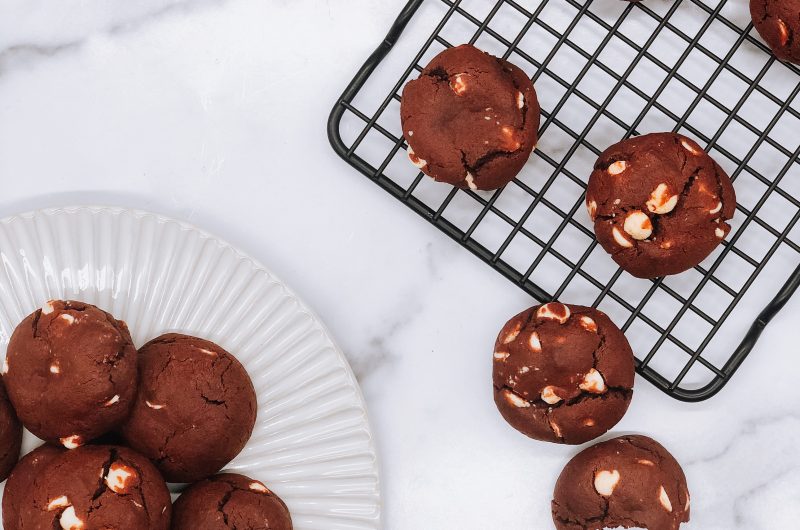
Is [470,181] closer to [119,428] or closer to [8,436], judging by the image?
[119,428]

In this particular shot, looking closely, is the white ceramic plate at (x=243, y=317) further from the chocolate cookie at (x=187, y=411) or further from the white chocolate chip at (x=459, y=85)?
the white chocolate chip at (x=459, y=85)

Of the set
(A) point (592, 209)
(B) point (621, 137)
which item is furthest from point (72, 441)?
(B) point (621, 137)

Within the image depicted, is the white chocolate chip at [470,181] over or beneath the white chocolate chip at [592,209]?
beneath

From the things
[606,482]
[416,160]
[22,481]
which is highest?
[416,160]

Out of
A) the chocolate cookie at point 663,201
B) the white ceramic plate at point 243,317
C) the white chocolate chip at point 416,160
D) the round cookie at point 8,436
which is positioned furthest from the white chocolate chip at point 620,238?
the round cookie at point 8,436

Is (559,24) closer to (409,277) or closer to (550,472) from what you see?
(409,277)

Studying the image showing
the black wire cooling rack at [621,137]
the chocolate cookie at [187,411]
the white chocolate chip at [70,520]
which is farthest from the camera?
the black wire cooling rack at [621,137]

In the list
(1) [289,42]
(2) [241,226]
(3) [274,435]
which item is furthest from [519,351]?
(1) [289,42]
